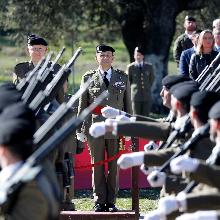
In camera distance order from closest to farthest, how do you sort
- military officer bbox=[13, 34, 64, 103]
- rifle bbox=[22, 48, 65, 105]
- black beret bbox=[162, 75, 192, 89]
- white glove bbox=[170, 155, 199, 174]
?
white glove bbox=[170, 155, 199, 174] < rifle bbox=[22, 48, 65, 105] < black beret bbox=[162, 75, 192, 89] < military officer bbox=[13, 34, 64, 103]

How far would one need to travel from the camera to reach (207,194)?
743 cm

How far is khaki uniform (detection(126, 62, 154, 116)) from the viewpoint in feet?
74.8

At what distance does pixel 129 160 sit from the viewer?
327 inches

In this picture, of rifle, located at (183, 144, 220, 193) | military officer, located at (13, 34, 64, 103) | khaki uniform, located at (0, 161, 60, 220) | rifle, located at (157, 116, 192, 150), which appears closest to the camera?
khaki uniform, located at (0, 161, 60, 220)

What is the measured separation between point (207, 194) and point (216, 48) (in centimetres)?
674

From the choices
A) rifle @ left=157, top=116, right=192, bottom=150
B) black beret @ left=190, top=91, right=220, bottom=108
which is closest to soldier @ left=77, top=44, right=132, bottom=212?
rifle @ left=157, top=116, right=192, bottom=150

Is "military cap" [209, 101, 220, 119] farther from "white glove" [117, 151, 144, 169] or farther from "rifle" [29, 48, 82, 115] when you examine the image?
"rifle" [29, 48, 82, 115]

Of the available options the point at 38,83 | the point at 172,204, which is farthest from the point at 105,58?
the point at 172,204

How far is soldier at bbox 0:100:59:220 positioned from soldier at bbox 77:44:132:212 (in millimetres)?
6171

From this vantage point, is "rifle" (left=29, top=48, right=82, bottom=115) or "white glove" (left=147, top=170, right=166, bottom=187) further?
"rifle" (left=29, top=48, right=82, bottom=115)

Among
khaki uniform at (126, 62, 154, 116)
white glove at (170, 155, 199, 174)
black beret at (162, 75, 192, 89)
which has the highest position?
khaki uniform at (126, 62, 154, 116)

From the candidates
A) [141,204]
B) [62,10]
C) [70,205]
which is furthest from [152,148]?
[62,10]

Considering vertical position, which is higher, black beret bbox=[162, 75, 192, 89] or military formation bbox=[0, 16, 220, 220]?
black beret bbox=[162, 75, 192, 89]

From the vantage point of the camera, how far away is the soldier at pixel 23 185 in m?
6.43
